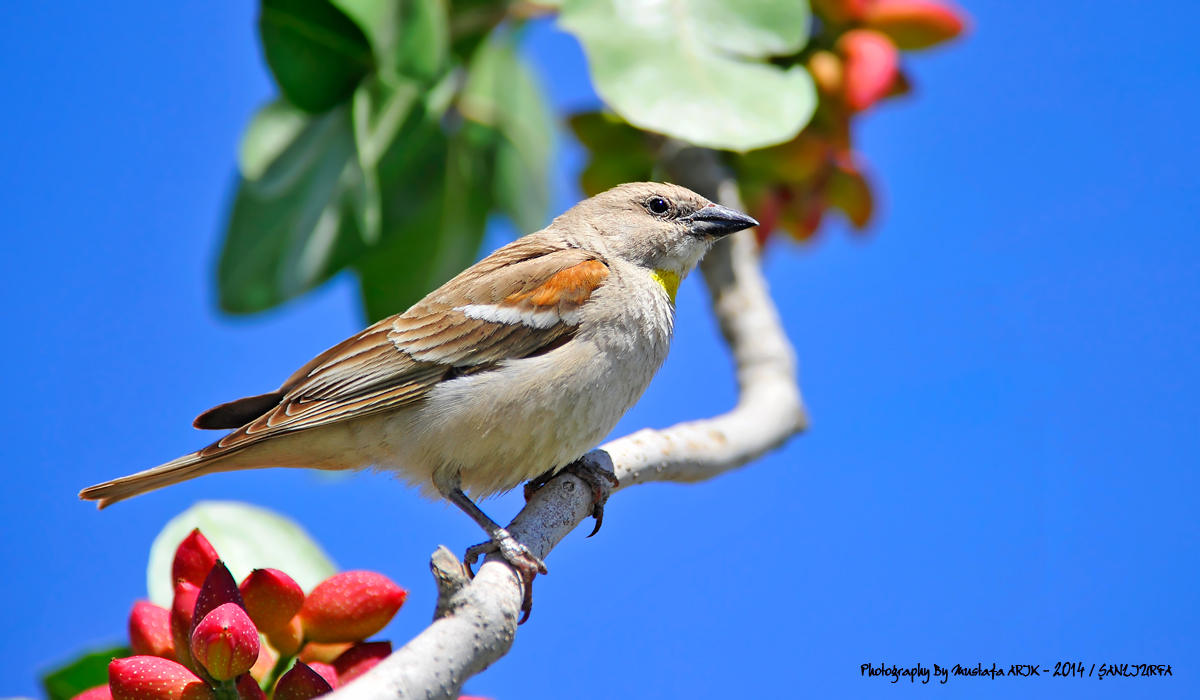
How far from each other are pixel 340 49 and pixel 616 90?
3.97ft

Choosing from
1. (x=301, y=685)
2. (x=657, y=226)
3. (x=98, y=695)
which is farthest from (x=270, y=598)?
(x=657, y=226)

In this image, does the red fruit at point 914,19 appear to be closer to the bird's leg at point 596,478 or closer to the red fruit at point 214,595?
the bird's leg at point 596,478

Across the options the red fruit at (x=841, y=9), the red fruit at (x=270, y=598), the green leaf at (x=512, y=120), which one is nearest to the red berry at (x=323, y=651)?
the red fruit at (x=270, y=598)

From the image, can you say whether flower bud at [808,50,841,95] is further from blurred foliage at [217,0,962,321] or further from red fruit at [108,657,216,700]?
red fruit at [108,657,216,700]

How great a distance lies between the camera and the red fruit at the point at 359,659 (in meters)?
1.95

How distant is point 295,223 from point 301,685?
2546 millimetres

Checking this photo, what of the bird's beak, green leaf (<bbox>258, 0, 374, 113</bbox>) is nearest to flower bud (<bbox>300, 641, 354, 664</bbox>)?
the bird's beak

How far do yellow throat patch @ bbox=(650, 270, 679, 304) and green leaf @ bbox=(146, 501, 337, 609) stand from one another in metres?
1.70

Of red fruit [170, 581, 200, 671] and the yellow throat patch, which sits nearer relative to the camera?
red fruit [170, 581, 200, 671]

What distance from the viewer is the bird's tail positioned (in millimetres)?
2639

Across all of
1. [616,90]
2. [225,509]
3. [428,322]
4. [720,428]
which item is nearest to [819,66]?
[616,90]

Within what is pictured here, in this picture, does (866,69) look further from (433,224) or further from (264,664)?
(264,664)

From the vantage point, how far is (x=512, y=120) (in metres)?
4.28

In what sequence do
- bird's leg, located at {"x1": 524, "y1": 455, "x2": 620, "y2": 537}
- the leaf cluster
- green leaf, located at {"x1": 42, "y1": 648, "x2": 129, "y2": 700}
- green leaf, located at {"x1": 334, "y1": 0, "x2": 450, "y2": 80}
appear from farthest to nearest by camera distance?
1. the leaf cluster
2. green leaf, located at {"x1": 334, "y1": 0, "x2": 450, "y2": 80}
3. bird's leg, located at {"x1": 524, "y1": 455, "x2": 620, "y2": 537}
4. green leaf, located at {"x1": 42, "y1": 648, "x2": 129, "y2": 700}
